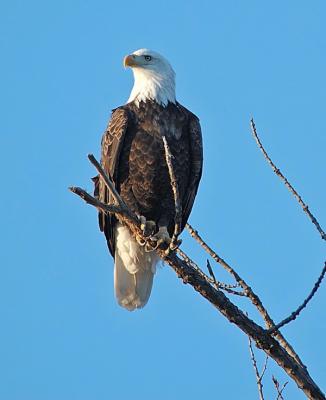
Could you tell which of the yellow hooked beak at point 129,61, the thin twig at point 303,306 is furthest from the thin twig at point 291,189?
the yellow hooked beak at point 129,61

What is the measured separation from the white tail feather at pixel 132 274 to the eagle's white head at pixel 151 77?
42.1 inches

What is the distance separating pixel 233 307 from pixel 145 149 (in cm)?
209

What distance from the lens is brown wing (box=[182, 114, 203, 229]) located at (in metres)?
6.20

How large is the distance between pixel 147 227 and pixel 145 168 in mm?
639

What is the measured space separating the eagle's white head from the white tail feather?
1.07 m

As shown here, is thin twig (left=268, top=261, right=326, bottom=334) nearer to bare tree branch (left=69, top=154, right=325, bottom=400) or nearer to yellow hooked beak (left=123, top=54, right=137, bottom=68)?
bare tree branch (left=69, top=154, right=325, bottom=400)

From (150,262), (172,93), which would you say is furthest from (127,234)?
(172,93)

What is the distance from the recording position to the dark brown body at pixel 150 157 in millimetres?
5965

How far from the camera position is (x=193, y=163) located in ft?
20.4

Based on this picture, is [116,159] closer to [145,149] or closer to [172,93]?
[145,149]

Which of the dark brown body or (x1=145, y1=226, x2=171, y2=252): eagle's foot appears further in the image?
the dark brown body

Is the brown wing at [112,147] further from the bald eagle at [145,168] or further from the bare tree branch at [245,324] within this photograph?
the bare tree branch at [245,324]

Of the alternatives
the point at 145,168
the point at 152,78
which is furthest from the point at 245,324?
the point at 152,78

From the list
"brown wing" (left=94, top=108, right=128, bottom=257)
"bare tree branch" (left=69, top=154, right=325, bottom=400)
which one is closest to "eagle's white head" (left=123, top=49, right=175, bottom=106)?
"brown wing" (left=94, top=108, right=128, bottom=257)
